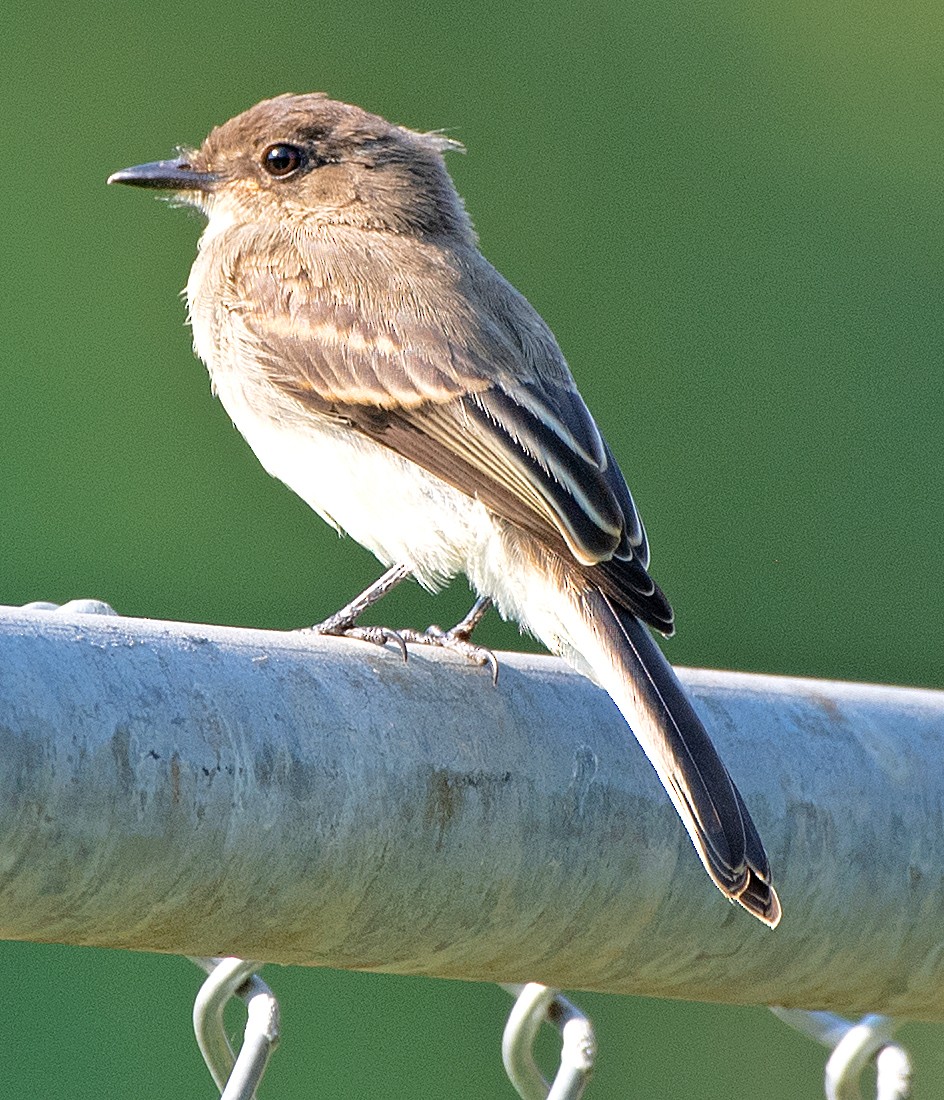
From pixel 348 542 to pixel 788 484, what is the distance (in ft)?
5.18

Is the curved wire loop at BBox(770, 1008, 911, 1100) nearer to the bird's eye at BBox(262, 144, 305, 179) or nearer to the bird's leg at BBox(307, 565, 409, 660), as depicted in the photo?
the bird's leg at BBox(307, 565, 409, 660)

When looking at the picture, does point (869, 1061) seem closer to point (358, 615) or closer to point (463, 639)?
point (463, 639)

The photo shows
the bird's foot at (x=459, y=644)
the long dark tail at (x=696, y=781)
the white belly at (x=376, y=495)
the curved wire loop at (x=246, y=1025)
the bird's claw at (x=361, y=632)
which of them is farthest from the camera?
the white belly at (x=376, y=495)

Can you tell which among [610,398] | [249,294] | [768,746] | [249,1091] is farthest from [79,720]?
[610,398]

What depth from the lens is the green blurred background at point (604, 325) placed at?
6723 mm

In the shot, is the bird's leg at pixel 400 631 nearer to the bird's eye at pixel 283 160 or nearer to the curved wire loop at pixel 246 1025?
the curved wire loop at pixel 246 1025

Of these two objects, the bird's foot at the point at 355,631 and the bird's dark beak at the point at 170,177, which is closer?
the bird's foot at the point at 355,631

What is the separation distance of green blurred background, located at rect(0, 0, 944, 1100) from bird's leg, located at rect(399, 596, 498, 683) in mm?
2671

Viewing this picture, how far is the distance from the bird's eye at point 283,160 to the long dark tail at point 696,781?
82.7 inches

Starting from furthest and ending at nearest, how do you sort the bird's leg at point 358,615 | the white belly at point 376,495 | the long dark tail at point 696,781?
the white belly at point 376,495, the bird's leg at point 358,615, the long dark tail at point 696,781

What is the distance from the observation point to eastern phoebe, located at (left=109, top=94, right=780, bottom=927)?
316cm

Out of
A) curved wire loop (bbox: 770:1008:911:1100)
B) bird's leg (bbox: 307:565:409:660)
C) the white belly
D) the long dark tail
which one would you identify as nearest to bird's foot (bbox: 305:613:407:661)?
bird's leg (bbox: 307:565:409:660)

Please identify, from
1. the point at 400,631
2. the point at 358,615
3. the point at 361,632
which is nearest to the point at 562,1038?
the point at 400,631

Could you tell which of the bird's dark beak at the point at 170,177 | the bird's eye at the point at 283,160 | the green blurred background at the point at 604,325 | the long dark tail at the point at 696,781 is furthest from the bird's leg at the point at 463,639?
the green blurred background at the point at 604,325
